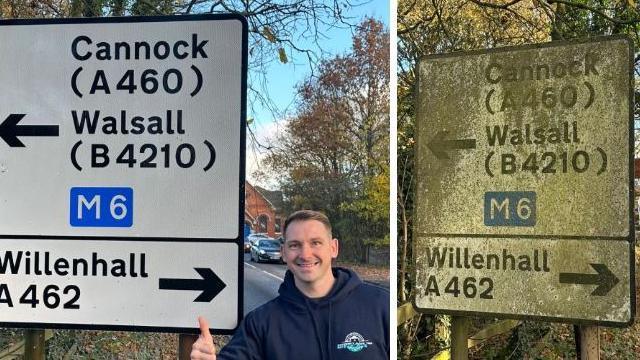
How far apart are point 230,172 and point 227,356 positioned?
406 mm

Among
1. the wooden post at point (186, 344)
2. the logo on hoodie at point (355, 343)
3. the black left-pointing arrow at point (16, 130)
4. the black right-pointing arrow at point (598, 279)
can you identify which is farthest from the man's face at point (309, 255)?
the black right-pointing arrow at point (598, 279)

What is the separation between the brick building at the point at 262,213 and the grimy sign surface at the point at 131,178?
18 cm

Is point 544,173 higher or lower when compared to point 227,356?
higher

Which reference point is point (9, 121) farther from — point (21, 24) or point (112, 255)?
point (112, 255)

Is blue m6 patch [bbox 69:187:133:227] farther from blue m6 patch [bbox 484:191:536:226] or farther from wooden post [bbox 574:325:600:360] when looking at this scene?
wooden post [bbox 574:325:600:360]

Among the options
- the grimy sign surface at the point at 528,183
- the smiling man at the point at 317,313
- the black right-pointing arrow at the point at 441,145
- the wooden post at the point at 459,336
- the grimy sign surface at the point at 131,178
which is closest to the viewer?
the grimy sign surface at the point at 131,178

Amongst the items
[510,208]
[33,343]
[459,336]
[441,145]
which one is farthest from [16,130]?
[459,336]

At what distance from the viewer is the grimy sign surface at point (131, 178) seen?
1135 mm

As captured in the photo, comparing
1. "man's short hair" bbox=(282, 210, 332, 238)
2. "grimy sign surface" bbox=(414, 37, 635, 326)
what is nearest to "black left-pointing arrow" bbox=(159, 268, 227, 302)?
"man's short hair" bbox=(282, 210, 332, 238)

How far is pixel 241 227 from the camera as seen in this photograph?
1.13 metres

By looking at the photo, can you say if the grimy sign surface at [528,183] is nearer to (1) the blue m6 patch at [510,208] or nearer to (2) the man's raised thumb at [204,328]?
(1) the blue m6 patch at [510,208]

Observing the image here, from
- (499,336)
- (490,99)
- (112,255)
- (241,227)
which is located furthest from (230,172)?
(499,336)

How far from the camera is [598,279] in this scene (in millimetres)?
1585

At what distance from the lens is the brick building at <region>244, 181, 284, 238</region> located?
51.5 inches
